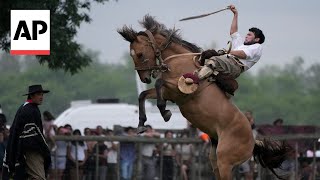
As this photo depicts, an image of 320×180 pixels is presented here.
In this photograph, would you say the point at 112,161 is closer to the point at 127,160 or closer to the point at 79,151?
the point at 127,160

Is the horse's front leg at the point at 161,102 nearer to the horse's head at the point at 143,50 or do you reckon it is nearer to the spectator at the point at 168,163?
the horse's head at the point at 143,50

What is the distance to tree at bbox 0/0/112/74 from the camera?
21.8m

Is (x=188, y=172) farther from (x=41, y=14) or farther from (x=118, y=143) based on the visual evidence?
(x=41, y=14)

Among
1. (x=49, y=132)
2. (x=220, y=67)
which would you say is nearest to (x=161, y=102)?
(x=220, y=67)

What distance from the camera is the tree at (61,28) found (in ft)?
71.5

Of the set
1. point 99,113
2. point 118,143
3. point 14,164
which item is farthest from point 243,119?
point 99,113

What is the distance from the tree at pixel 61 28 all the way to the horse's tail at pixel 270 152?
6228mm

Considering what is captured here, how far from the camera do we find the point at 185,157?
2219cm

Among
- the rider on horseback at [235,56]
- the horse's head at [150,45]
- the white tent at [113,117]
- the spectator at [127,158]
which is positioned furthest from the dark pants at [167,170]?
the white tent at [113,117]

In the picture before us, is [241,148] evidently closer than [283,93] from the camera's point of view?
Yes

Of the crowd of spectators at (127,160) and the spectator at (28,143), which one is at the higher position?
the spectator at (28,143)

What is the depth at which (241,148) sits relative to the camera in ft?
54.7

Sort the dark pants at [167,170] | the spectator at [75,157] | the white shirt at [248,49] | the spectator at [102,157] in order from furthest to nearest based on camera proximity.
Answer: the dark pants at [167,170] → the spectator at [102,157] → the spectator at [75,157] → the white shirt at [248,49]

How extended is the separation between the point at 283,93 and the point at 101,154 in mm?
56190
